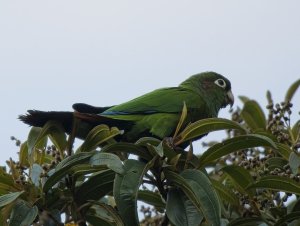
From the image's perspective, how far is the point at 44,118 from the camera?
133 inches

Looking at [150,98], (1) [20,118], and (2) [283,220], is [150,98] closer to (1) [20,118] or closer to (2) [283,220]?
(1) [20,118]

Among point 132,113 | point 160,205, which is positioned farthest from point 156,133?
point 160,205

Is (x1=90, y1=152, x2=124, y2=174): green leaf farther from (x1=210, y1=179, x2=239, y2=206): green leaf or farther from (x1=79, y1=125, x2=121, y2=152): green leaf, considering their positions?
(x1=210, y1=179, x2=239, y2=206): green leaf

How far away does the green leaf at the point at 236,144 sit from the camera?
9.11ft

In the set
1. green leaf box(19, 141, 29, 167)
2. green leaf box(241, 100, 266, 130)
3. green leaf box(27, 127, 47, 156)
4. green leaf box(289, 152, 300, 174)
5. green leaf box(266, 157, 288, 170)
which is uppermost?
green leaf box(27, 127, 47, 156)

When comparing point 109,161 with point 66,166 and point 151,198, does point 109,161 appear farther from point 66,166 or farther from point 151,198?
point 151,198

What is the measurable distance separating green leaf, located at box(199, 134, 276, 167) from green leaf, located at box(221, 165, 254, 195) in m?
0.08

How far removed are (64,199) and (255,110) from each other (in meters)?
1.91

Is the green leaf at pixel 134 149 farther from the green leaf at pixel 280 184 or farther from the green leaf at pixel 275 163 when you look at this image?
the green leaf at pixel 275 163

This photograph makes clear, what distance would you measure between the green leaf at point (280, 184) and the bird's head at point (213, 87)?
2111 millimetres

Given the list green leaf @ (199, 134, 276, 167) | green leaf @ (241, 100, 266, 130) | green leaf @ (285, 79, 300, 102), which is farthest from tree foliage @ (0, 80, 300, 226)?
green leaf @ (285, 79, 300, 102)

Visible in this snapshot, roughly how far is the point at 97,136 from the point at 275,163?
3.22ft

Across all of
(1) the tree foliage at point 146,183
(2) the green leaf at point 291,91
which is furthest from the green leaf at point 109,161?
(2) the green leaf at point 291,91

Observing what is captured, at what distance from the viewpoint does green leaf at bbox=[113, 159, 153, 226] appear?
2.51m
